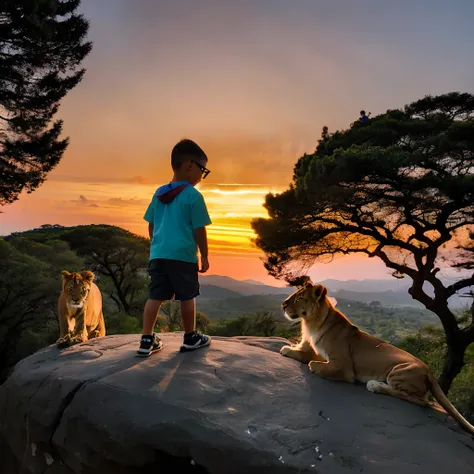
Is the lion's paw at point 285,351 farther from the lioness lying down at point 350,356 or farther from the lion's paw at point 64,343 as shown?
the lion's paw at point 64,343

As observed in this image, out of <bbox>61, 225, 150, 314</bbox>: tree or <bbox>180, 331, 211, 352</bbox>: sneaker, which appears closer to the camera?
<bbox>180, 331, 211, 352</bbox>: sneaker

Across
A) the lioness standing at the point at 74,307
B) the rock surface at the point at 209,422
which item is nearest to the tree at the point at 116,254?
the lioness standing at the point at 74,307

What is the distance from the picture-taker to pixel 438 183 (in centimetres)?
1254

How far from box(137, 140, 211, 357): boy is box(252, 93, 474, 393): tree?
868 cm

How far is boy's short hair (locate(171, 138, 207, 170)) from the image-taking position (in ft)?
14.8

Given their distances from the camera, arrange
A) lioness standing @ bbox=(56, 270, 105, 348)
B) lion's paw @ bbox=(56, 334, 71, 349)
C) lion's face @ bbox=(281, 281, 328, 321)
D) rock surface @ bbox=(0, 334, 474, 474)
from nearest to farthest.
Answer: rock surface @ bbox=(0, 334, 474, 474), lion's face @ bbox=(281, 281, 328, 321), lion's paw @ bbox=(56, 334, 71, 349), lioness standing @ bbox=(56, 270, 105, 348)

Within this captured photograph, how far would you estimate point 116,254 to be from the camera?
2308 cm

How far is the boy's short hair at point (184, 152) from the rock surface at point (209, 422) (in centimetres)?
191

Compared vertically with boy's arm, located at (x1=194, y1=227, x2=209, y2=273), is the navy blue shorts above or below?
below

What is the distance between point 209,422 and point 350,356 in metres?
1.65

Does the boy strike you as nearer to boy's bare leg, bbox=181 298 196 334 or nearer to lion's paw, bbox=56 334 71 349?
boy's bare leg, bbox=181 298 196 334

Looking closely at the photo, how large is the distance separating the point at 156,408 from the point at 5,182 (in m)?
14.4

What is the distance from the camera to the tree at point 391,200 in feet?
41.4

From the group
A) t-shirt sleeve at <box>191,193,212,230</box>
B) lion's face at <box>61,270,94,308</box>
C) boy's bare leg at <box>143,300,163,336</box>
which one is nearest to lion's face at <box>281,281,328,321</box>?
t-shirt sleeve at <box>191,193,212,230</box>
